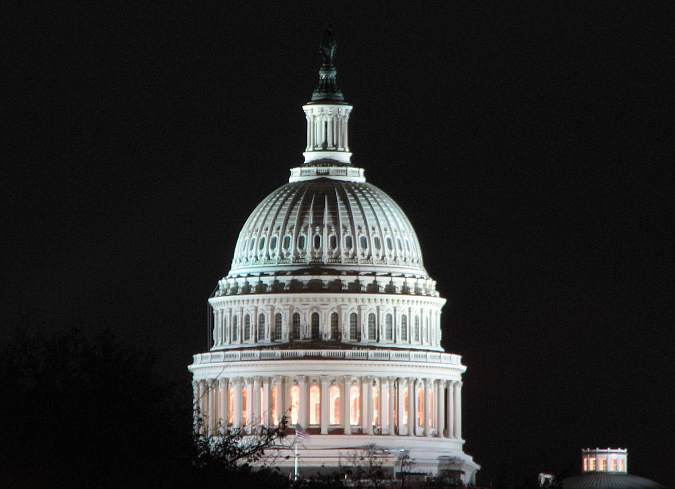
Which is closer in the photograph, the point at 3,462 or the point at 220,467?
the point at 3,462

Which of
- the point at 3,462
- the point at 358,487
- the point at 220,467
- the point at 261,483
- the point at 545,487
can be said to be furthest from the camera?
the point at 545,487

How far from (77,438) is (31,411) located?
175 cm

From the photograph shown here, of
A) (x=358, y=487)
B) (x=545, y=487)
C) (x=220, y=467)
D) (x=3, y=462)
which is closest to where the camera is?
(x=3, y=462)

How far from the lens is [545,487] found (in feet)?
616

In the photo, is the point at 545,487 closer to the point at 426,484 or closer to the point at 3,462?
the point at 426,484

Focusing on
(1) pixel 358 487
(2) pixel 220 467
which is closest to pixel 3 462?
(2) pixel 220 467

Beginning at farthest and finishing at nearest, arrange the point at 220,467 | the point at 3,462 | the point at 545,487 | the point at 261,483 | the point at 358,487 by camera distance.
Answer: the point at 545,487, the point at 358,487, the point at 261,483, the point at 220,467, the point at 3,462

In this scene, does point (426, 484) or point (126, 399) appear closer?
point (126, 399)

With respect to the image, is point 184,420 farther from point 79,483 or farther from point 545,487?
point 545,487

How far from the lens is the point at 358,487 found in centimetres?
17075

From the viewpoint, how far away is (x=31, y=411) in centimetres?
10750

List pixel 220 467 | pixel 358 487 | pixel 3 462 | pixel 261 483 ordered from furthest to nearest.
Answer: pixel 358 487, pixel 261 483, pixel 220 467, pixel 3 462

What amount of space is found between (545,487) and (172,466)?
80.9m

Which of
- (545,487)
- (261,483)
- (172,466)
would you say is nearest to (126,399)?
(172,466)
